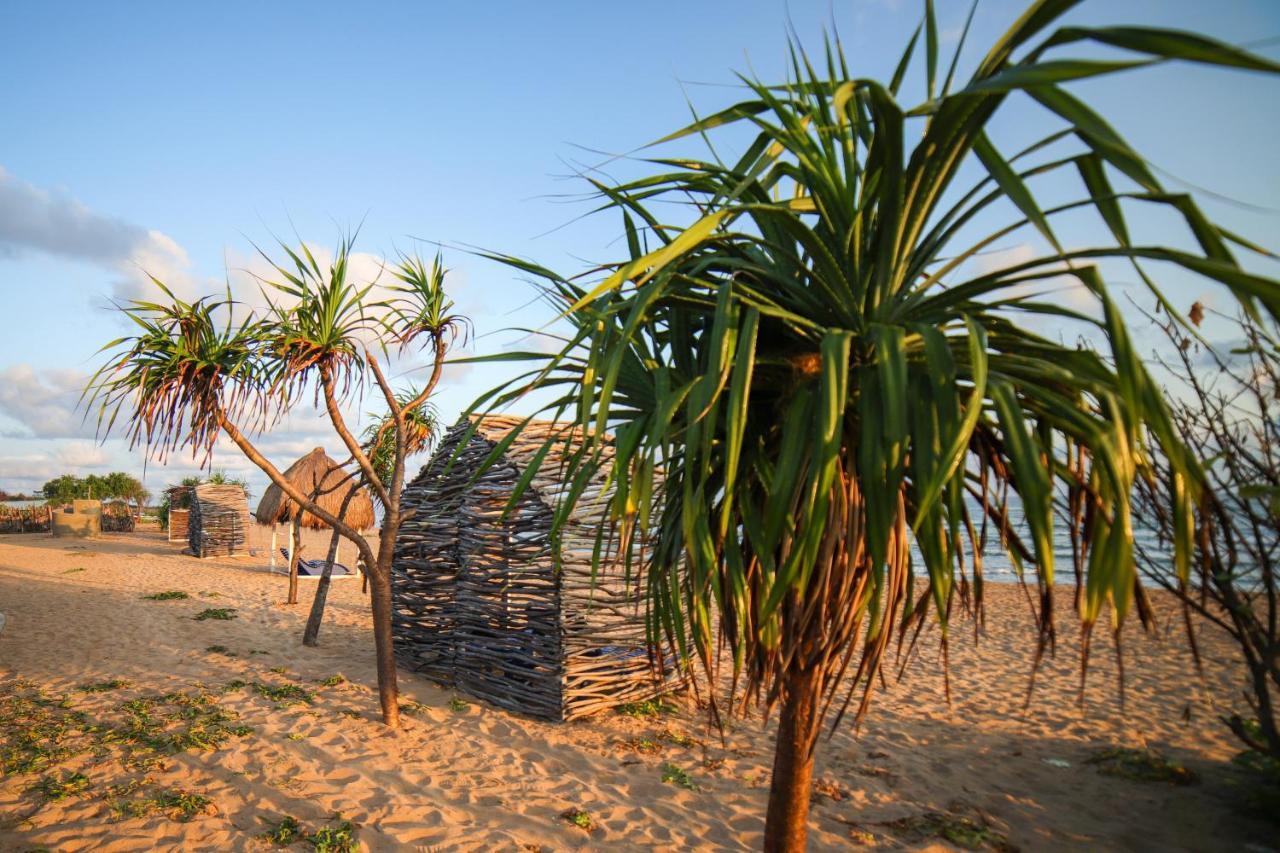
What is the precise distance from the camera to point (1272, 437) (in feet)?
12.4

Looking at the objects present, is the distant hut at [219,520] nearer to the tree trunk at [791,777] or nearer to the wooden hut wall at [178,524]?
the wooden hut wall at [178,524]

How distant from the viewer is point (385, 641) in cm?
554

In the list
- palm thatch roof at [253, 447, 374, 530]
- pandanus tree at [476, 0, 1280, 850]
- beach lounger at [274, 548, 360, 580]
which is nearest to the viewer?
pandanus tree at [476, 0, 1280, 850]

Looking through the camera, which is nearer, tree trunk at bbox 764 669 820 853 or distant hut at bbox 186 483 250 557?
tree trunk at bbox 764 669 820 853

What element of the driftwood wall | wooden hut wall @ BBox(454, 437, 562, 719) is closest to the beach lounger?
wooden hut wall @ BBox(454, 437, 562, 719)

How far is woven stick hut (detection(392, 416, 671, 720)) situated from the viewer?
19.1ft

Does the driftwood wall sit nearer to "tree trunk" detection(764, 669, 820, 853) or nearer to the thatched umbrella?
the thatched umbrella

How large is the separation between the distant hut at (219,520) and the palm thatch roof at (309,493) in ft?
9.70

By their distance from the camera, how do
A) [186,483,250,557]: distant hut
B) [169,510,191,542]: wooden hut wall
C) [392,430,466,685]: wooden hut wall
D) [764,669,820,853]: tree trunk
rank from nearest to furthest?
[764,669,820,853]: tree trunk < [392,430,466,685]: wooden hut wall < [186,483,250,557]: distant hut < [169,510,191,542]: wooden hut wall

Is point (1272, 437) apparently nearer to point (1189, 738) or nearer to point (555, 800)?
point (1189, 738)

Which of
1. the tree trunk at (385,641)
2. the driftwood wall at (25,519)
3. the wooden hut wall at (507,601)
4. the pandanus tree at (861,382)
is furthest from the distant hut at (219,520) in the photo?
the pandanus tree at (861,382)

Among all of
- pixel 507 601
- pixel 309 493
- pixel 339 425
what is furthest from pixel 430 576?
pixel 309 493

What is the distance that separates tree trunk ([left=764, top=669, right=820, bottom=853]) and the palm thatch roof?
15796 millimetres

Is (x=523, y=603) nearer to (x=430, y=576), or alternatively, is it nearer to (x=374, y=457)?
(x=430, y=576)
